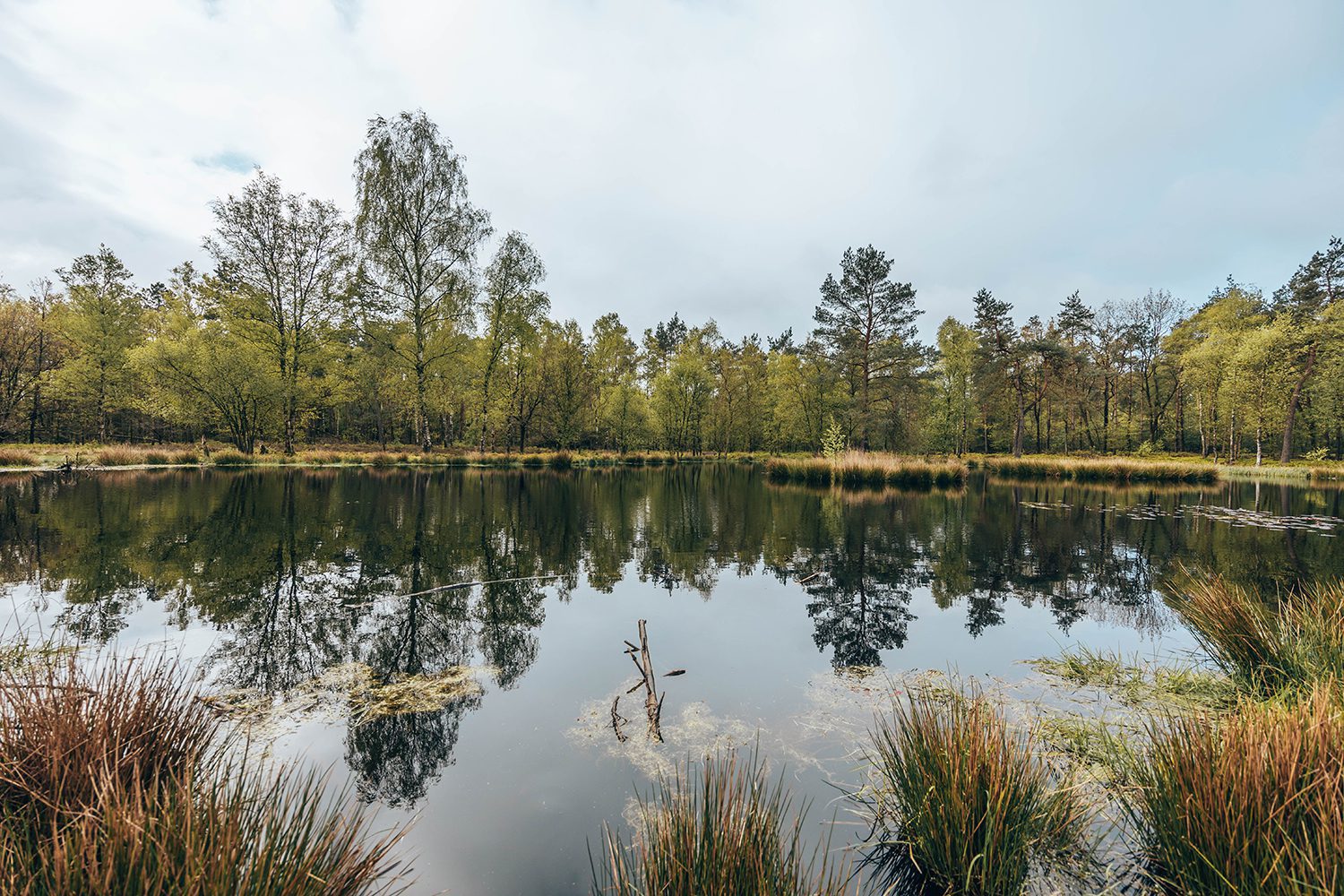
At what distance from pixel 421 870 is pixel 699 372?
1943 inches

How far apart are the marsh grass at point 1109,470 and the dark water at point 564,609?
1423 centimetres

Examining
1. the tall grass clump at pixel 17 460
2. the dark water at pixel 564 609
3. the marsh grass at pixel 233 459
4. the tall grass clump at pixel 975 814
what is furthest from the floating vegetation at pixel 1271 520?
the tall grass clump at pixel 17 460

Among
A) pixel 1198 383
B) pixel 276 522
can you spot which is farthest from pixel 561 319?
pixel 1198 383

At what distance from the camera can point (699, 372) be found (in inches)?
2010

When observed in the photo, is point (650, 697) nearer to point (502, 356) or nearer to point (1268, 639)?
point (1268, 639)

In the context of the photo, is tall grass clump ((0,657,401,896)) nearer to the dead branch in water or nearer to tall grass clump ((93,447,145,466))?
the dead branch in water

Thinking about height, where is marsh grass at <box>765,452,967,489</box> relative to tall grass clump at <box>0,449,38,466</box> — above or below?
below

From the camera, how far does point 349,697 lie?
4.68 m

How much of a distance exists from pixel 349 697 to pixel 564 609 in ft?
10.3

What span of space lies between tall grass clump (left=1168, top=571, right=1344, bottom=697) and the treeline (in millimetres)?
24076

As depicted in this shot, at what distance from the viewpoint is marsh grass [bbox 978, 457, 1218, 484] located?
1136 inches

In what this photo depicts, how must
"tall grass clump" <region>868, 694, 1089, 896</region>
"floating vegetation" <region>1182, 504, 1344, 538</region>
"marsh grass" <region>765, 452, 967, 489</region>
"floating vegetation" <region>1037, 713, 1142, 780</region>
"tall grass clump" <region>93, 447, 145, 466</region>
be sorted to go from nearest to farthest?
"tall grass clump" <region>868, 694, 1089, 896</region>, "floating vegetation" <region>1037, 713, 1142, 780</region>, "floating vegetation" <region>1182, 504, 1344, 538</region>, "marsh grass" <region>765, 452, 967, 489</region>, "tall grass clump" <region>93, 447, 145, 466</region>

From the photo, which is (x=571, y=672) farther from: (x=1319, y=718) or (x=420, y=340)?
(x=420, y=340)

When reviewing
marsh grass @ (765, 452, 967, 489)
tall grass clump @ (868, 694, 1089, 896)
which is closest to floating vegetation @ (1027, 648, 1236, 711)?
tall grass clump @ (868, 694, 1089, 896)
